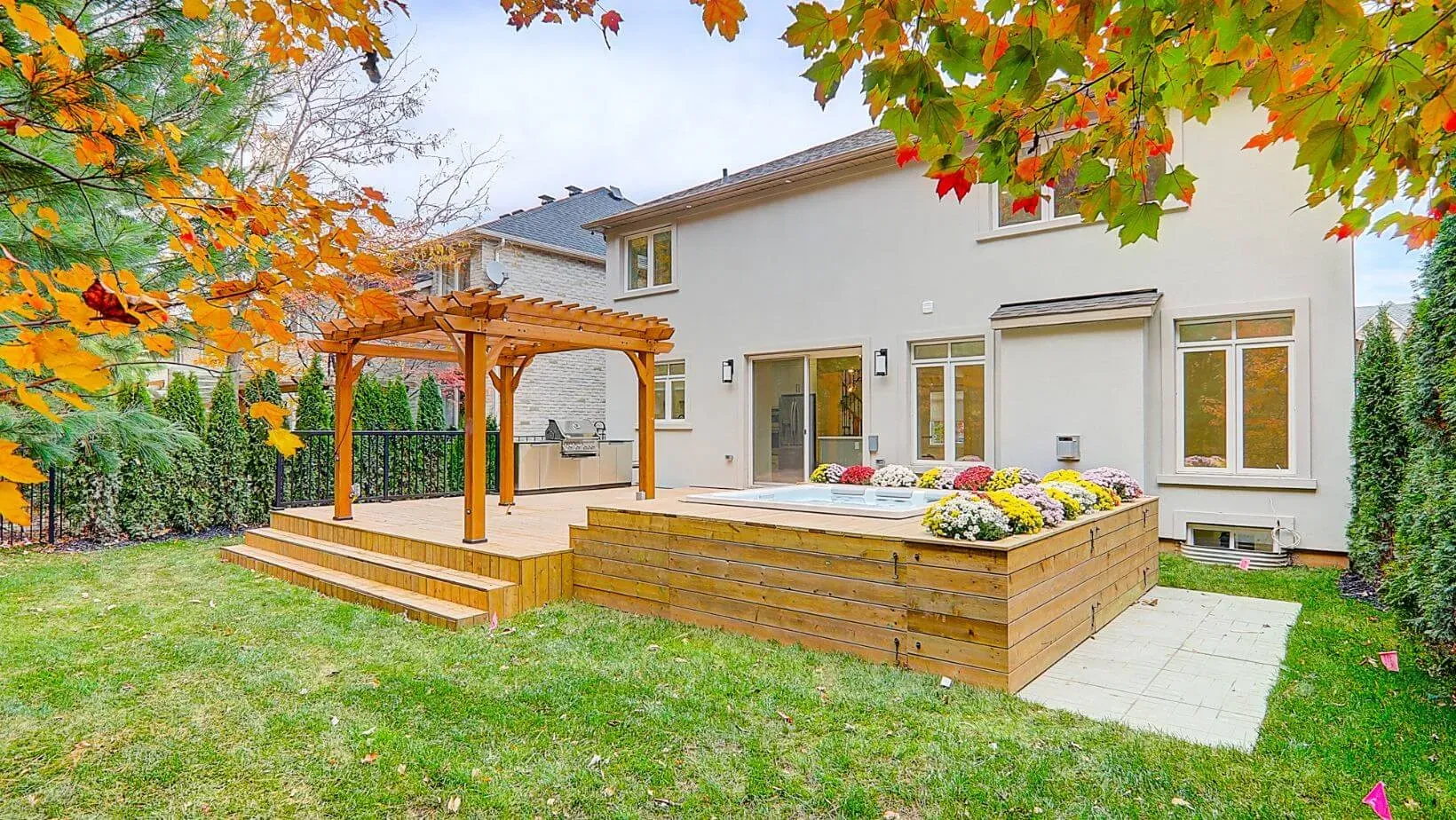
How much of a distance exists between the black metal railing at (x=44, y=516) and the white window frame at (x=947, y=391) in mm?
9763

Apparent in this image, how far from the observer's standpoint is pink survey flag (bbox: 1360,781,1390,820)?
273 cm

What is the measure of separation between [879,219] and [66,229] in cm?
851

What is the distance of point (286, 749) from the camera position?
3.31 meters

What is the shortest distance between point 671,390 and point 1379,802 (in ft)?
33.1

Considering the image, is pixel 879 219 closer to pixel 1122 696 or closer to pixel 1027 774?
pixel 1122 696

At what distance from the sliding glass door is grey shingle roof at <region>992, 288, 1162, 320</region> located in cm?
207

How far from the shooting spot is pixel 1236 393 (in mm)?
7559

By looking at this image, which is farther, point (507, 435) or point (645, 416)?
point (507, 435)

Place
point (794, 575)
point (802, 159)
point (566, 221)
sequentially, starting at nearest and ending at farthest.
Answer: point (794, 575), point (802, 159), point (566, 221)

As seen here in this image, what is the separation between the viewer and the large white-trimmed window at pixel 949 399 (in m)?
9.06

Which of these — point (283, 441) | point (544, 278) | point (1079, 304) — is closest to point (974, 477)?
point (1079, 304)

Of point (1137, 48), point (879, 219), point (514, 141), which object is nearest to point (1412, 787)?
point (1137, 48)

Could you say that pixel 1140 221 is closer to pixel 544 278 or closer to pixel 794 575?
pixel 794 575

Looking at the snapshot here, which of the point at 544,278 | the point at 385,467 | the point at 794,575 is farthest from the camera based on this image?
the point at 544,278
